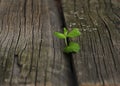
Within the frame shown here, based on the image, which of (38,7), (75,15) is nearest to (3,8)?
(38,7)

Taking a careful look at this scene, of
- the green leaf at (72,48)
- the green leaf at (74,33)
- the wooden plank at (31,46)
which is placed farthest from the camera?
the green leaf at (74,33)

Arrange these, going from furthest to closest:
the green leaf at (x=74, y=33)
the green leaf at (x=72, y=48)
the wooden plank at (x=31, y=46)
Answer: the green leaf at (x=74, y=33)
the green leaf at (x=72, y=48)
the wooden plank at (x=31, y=46)

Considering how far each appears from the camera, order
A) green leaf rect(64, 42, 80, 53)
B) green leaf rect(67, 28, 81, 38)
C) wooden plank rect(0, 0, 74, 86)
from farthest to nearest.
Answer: green leaf rect(67, 28, 81, 38)
green leaf rect(64, 42, 80, 53)
wooden plank rect(0, 0, 74, 86)

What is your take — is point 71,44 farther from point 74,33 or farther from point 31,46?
point 31,46

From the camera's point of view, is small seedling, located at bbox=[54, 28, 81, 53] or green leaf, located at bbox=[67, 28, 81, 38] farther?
green leaf, located at bbox=[67, 28, 81, 38]

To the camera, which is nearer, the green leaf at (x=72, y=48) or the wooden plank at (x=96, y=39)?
the wooden plank at (x=96, y=39)

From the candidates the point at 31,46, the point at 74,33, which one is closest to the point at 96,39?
the point at 74,33

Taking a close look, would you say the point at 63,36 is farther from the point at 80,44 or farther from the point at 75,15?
the point at 75,15
